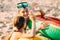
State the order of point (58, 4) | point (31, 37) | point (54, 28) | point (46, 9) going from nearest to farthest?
point (31, 37), point (54, 28), point (46, 9), point (58, 4)

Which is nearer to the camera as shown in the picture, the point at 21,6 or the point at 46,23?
the point at 46,23

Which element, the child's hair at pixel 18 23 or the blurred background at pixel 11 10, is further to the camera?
the blurred background at pixel 11 10

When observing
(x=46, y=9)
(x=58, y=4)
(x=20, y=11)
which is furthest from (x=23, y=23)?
(x=58, y=4)

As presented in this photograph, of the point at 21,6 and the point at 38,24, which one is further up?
the point at 21,6

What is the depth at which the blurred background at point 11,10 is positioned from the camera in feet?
8.84

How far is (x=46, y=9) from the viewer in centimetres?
329

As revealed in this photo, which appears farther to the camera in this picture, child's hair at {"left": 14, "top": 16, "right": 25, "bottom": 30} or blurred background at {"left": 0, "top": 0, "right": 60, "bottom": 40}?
blurred background at {"left": 0, "top": 0, "right": 60, "bottom": 40}

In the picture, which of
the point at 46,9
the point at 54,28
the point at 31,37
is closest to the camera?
the point at 31,37

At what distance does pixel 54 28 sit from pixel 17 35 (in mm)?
354

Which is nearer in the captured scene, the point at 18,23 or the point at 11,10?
the point at 18,23

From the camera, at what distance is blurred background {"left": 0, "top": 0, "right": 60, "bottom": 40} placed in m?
2.69

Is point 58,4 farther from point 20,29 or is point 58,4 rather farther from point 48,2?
point 20,29

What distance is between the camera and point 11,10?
334cm

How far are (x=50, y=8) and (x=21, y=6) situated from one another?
1.22 metres
